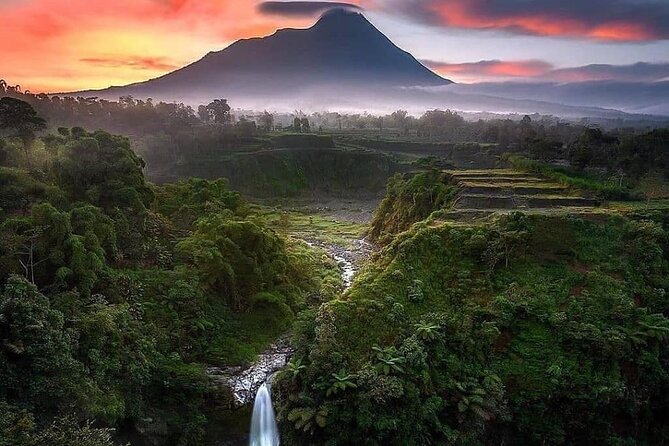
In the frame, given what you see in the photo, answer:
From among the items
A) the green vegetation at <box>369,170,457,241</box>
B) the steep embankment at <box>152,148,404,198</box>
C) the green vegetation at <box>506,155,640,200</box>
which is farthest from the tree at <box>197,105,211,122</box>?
the green vegetation at <box>506,155,640,200</box>

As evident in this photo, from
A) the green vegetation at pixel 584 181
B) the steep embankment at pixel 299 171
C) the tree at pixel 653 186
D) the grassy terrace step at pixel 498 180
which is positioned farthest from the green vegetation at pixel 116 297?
the steep embankment at pixel 299 171

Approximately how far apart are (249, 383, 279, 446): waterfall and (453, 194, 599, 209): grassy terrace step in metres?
15.1

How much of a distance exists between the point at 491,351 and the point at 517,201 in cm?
1217

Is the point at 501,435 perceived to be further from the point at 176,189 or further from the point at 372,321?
the point at 176,189

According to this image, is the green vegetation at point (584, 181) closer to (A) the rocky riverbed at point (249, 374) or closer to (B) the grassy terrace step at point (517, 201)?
(B) the grassy terrace step at point (517, 201)

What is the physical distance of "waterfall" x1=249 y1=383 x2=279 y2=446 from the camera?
56.5ft

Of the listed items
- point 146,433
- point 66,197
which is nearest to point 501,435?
point 146,433

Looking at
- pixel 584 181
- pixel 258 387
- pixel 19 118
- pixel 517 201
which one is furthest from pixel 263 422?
pixel 584 181

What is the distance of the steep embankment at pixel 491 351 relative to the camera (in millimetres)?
14672

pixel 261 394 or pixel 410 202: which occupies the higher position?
pixel 410 202

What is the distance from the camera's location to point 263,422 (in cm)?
1761

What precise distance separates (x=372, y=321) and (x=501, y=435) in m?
5.58

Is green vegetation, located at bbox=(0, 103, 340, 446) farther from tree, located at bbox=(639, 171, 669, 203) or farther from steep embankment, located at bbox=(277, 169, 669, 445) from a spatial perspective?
tree, located at bbox=(639, 171, 669, 203)

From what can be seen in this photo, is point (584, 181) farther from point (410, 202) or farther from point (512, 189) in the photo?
point (410, 202)
